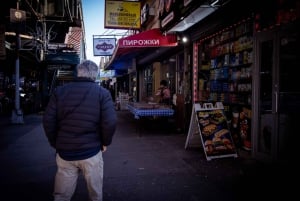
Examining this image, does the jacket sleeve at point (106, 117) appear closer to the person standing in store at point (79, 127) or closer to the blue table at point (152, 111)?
the person standing in store at point (79, 127)

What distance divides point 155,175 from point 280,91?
284cm

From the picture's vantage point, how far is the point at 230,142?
22.9 ft

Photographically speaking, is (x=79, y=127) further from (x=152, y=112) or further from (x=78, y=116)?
(x=152, y=112)

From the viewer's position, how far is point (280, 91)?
600cm

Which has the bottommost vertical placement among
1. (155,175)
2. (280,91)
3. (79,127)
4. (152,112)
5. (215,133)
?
(155,175)

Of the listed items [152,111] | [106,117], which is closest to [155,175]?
[106,117]

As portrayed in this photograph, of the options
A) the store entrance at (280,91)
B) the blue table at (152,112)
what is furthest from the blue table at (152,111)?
the store entrance at (280,91)

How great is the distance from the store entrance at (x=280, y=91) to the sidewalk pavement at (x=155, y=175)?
44 cm

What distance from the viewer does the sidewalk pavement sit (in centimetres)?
475

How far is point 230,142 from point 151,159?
178 centimetres

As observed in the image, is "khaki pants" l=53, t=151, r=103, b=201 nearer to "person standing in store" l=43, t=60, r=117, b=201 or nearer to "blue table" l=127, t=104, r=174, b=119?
"person standing in store" l=43, t=60, r=117, b=201

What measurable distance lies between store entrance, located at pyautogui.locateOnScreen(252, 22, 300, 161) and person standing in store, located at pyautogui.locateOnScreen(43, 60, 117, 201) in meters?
3.86

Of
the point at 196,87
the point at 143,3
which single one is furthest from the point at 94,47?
the point at 196,87

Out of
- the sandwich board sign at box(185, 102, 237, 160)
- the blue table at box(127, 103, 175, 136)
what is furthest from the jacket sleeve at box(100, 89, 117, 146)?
the blue table at box(127, 103, 175, 136)
